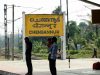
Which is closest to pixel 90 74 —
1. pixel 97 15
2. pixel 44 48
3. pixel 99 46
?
pixel 97 15

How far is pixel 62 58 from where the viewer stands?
42469 millimetres

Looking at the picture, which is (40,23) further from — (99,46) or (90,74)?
(99,46)

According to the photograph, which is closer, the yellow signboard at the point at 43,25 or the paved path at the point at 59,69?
the paved path at the point at 59,69

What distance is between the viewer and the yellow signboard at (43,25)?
126ft

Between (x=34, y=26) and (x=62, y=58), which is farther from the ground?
(x=34, y=26)

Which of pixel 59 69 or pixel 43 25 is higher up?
pixel 43 25

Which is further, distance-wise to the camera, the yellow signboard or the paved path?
the yellow signboard

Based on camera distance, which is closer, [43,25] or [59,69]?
[59,69]

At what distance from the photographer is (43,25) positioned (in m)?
38.6

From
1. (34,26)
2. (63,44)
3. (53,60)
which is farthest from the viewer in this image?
(63,44)

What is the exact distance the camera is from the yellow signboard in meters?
38.5

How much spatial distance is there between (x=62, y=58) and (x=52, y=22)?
16.8ft

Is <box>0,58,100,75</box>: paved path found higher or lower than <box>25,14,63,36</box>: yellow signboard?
lower

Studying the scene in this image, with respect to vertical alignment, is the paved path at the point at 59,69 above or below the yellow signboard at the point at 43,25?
below
